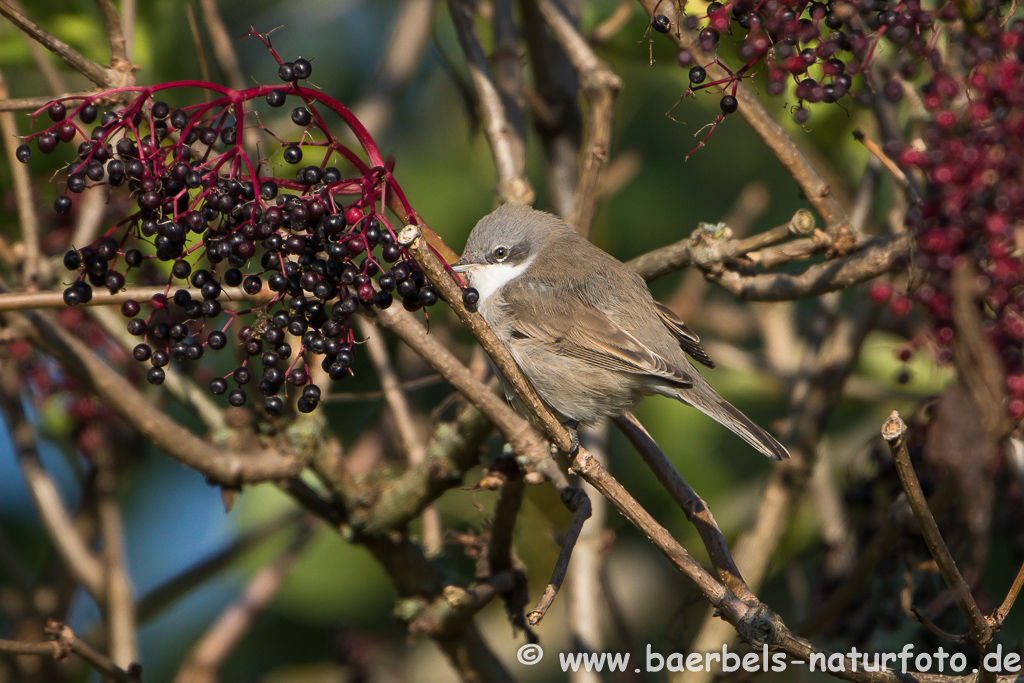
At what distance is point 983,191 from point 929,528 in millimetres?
847

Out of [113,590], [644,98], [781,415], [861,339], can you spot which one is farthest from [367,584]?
[644,98]

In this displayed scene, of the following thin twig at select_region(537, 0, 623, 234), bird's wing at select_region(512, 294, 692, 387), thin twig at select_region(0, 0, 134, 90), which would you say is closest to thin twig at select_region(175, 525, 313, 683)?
bird's wing at select_region(512, 294, 692, 387)

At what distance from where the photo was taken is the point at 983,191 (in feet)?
7.43

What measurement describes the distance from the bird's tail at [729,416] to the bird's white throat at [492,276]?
3.12 ft

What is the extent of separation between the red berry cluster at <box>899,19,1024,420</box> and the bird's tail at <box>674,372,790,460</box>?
959 mm

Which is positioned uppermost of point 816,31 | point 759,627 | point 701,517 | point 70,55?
point 70,55

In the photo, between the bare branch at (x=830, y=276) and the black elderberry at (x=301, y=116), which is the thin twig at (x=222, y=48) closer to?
the black elderberry at (x=301, y=116)

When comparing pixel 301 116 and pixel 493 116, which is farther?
pixel 493 116

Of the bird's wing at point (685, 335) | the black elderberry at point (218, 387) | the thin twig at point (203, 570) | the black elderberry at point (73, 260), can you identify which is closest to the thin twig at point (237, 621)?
the thin twig at point (203, 570)

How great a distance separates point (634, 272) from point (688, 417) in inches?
63.2

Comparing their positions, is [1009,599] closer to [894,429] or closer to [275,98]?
[894,429]

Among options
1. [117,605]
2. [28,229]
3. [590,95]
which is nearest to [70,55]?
[28,229]

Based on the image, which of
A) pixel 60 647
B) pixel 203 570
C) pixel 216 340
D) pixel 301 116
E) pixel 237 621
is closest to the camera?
pixel 301 116

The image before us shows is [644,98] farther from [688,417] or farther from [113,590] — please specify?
[113,590]
